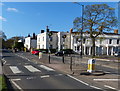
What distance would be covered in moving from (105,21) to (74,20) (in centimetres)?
671

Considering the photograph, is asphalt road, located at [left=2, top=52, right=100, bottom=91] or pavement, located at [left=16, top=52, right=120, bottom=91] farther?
pavement, located at [left=16, top=52, right=120, bottom=91]

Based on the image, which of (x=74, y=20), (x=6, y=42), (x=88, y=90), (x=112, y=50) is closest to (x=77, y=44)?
(x=112, y=50)

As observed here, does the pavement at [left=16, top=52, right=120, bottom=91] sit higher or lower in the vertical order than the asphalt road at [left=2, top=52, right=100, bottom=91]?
lower

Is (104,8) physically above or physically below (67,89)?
above

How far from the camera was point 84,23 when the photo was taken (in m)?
40.8

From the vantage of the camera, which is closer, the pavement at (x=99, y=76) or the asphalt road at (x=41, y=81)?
the asphalt road at (x=41, y=81)

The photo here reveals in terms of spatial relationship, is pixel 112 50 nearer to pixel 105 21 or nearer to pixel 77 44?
pixel 77 44

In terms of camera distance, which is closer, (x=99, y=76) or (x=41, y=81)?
(x=41, y=81)

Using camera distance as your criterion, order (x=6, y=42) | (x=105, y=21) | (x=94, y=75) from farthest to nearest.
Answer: (x=6, y=42) < (x=105, y=21) < (x=94, y=75)

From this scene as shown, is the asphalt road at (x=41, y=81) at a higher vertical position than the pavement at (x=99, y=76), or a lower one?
higher

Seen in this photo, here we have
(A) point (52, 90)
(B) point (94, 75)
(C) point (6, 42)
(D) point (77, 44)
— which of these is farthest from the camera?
(C) point (6, 42)

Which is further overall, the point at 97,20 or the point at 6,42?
the point at 6,42

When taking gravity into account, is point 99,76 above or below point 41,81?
below

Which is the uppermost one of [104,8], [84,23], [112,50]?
[104,8]
